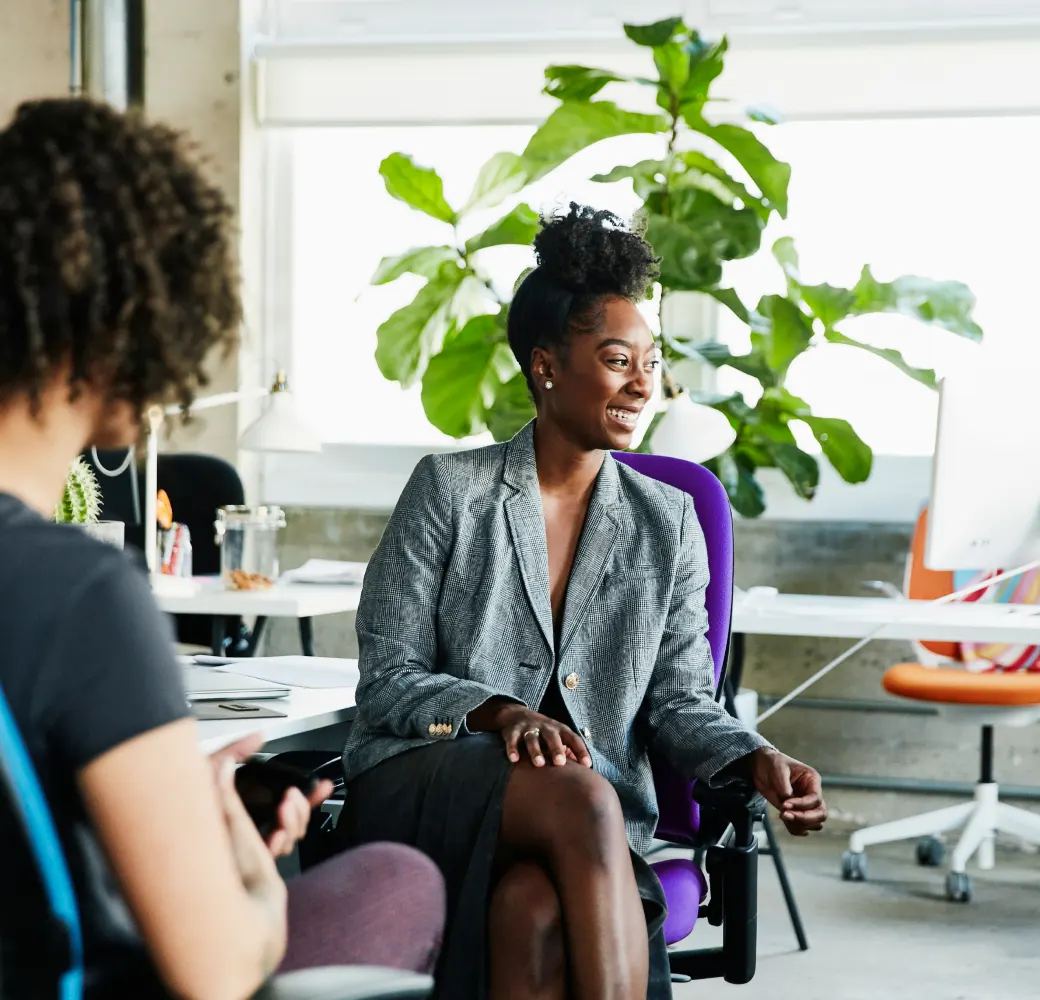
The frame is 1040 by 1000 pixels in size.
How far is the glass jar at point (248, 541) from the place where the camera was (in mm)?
3396

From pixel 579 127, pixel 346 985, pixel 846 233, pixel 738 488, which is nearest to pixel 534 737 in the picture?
pixel 346 985

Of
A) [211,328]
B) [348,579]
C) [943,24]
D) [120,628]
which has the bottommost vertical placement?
[348,579]

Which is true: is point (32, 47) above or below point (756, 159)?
above

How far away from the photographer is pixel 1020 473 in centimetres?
286

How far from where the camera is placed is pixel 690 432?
3.43 m

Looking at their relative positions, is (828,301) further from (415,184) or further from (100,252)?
(100,252)

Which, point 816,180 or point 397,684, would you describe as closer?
point 397,684

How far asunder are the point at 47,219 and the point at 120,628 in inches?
9.6

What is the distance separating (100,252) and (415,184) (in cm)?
333

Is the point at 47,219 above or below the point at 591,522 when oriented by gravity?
above

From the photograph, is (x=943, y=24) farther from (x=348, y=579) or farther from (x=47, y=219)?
(x=47, y=219)

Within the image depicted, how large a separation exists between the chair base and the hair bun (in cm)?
215

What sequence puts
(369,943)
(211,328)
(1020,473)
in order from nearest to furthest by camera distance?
(211,328), (369,943), (1020,473)

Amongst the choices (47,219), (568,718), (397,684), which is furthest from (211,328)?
(568,718)
